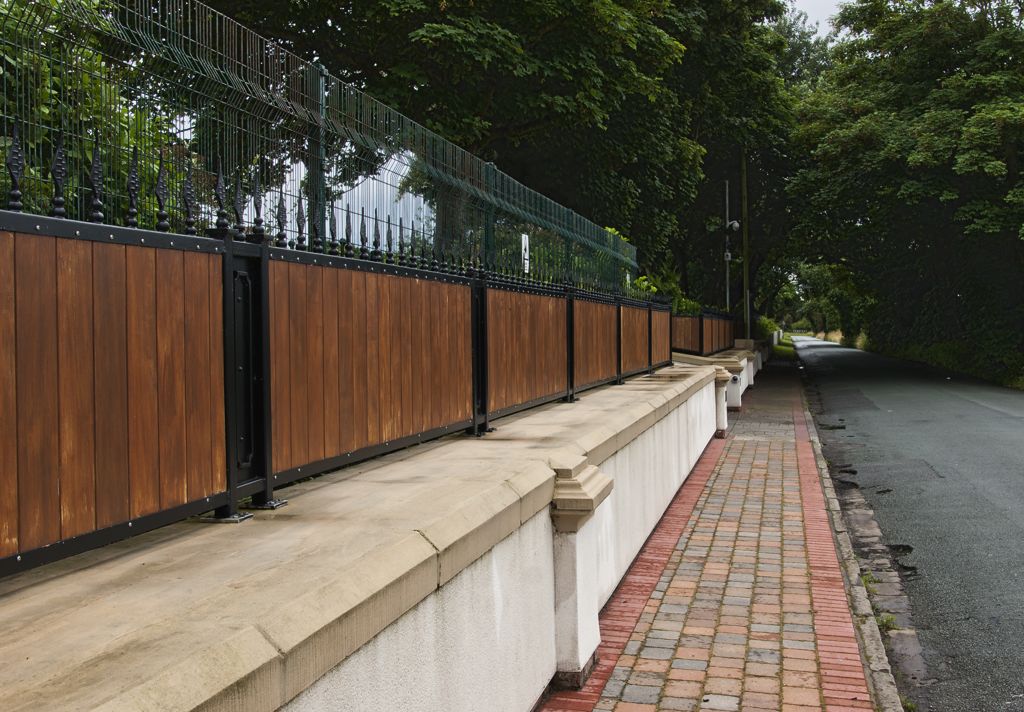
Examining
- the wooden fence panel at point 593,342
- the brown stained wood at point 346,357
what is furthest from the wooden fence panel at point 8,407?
the wooden fence panel at point 593,342

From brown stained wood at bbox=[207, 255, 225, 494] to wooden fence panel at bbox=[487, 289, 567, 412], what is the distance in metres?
3.14

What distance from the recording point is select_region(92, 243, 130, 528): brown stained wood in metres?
3.09

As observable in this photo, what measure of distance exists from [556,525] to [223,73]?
Answer: 2.60 meters

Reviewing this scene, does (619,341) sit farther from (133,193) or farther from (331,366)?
(133,193)

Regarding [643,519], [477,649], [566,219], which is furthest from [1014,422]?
[477,649]

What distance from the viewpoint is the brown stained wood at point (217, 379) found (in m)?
3.72

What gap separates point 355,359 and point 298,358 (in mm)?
554

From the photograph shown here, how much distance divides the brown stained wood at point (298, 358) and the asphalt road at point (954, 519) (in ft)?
11.1

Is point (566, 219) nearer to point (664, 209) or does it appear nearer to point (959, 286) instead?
point (664, 209)

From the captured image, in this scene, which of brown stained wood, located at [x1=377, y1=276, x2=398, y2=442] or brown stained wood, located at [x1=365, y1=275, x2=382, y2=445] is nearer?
brown stained wood, located at [x1=365, y1=275, x2=382, y2=445]

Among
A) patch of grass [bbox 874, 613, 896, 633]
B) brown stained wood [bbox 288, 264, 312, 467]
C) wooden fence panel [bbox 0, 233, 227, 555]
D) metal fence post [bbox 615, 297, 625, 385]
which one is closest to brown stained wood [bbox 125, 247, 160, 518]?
wooden fence panel [bbox 0, 233, 227, 555]

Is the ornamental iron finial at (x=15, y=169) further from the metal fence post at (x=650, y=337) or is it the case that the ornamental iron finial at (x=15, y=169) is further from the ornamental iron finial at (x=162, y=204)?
the metal fence post at (x=650, y=337)

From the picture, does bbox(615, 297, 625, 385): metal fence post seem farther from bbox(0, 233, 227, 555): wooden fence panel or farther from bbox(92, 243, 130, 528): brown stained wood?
bbox(92, 243, 130, 528): brown stained wood

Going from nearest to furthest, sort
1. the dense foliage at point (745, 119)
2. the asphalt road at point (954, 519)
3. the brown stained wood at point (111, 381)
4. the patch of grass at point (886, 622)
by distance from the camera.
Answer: the brown stained wood at point (111, 381) → the asphalt road at point (954, 519) → the patch of grass at point (886, 622) → the dense foliage at point (745, 119)
